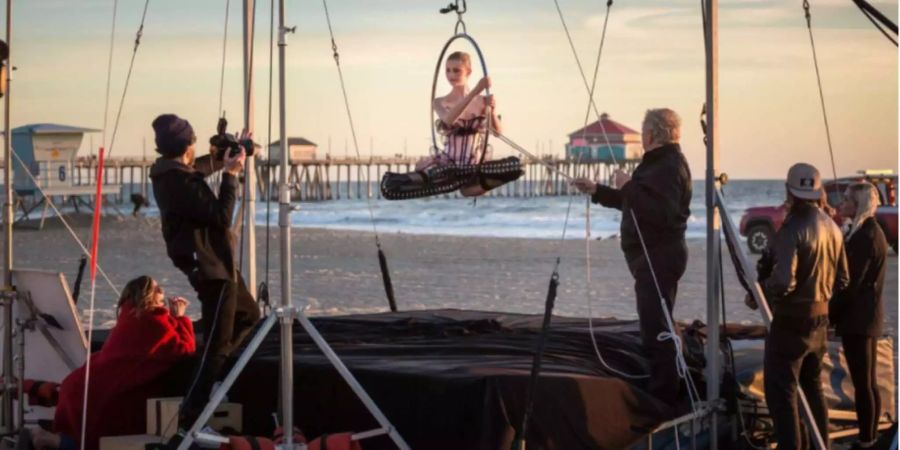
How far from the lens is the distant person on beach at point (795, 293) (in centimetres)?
756

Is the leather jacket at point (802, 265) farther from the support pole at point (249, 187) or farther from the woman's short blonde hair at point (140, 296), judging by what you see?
the support pole at point (249, 187)

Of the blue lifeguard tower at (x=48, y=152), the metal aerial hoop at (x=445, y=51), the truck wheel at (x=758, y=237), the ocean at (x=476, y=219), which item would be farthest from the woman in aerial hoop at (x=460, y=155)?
the blue lifeguard tower at (x=48, y=152)

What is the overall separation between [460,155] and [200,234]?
67.3 inches

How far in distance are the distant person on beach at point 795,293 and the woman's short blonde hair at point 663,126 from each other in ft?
2.10

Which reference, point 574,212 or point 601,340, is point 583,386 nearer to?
point 601,340

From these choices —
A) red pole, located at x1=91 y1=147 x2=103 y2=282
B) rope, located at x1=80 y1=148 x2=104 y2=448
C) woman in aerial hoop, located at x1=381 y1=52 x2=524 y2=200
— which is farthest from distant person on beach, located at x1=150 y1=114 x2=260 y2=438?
woman in aerial hoop, located at x1=381 y1=52 x2=524 y2=200

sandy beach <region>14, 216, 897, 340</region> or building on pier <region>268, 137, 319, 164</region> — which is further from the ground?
building on pier <region>268, 137, 319, 164</region>

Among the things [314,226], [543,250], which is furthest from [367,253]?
[314,226]

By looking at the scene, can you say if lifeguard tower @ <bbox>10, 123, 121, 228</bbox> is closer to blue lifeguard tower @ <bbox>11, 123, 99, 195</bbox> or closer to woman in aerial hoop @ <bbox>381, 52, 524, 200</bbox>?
blue lifeguard tower @ <bbox>11, 123, 99, 195</bbox>

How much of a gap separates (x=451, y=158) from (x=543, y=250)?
25.4 m

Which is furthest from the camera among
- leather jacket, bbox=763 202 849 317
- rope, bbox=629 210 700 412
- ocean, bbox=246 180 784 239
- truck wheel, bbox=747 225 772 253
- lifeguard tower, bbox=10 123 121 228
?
lifeguard tower, bbox=10 123 121 228

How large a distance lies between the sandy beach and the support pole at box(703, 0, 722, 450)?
1.49 metres

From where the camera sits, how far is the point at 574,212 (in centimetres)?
5116

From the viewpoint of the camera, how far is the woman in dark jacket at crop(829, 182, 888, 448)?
8422 millimetres
